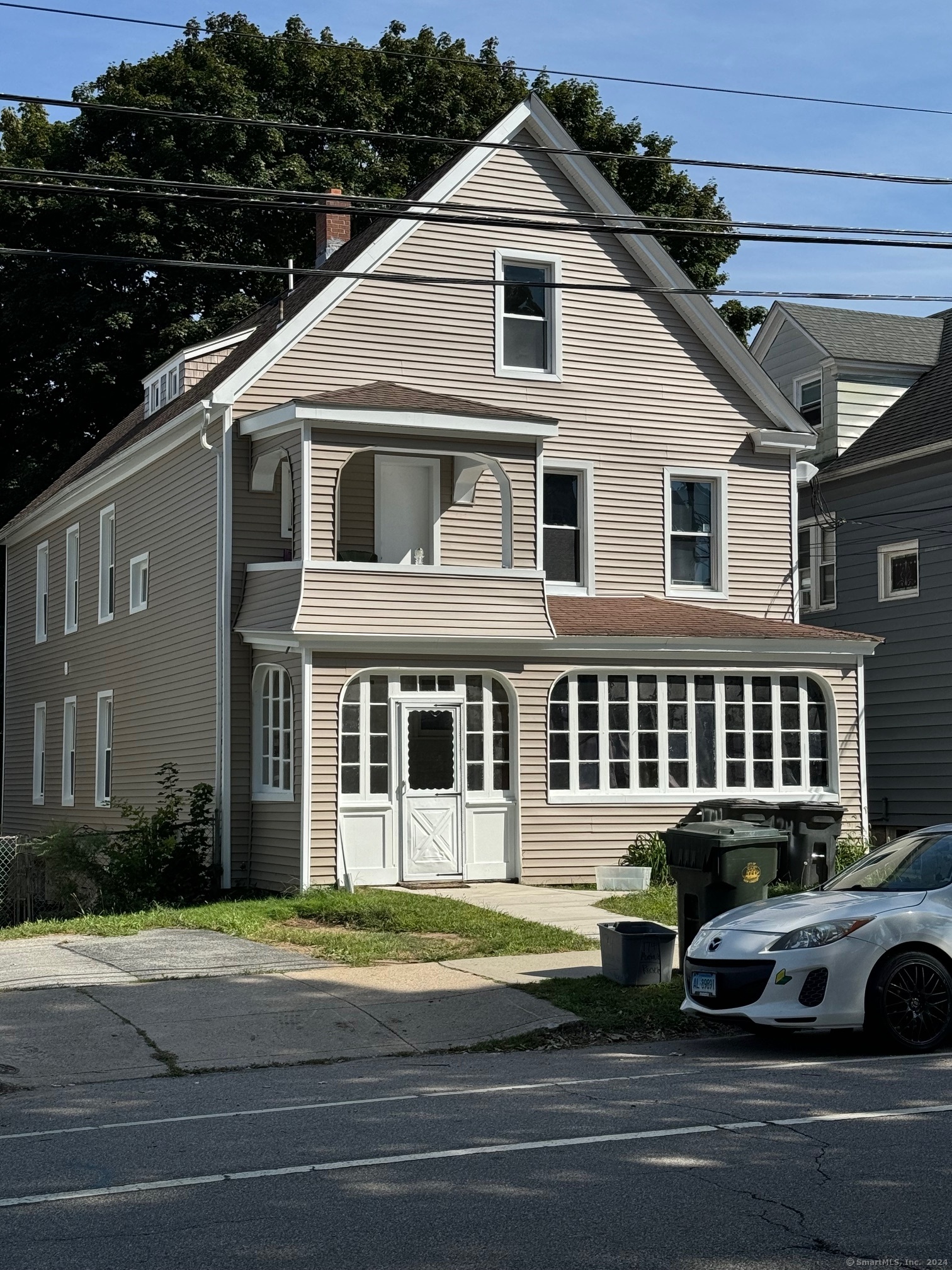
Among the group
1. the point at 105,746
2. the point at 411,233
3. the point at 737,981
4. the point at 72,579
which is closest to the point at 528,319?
the point at 411,233

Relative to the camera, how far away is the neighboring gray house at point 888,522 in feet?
84.6

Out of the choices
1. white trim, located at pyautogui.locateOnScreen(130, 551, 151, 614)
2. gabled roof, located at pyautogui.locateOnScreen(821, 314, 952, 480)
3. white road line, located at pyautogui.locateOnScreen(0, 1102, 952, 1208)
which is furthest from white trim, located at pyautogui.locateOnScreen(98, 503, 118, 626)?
white road line, located at pyautogui.locateOnScreen(0, 1102, 952, 1208)

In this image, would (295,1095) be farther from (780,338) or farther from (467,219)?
(780,338)

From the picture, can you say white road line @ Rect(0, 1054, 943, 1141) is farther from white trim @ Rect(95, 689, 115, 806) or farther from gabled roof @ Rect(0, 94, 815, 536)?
white trim @ Rect(95, 689, 115, 806)

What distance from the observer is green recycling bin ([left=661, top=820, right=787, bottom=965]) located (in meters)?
12.6

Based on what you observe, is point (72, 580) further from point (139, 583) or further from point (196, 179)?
point (196, 179)

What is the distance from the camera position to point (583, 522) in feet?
75.6

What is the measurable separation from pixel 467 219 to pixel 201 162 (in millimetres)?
20001

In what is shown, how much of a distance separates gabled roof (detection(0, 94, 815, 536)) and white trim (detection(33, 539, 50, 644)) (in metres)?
6.17

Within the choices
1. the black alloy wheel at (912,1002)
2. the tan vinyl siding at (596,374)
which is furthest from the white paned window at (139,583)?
the black alloy wheel at (912,1002)

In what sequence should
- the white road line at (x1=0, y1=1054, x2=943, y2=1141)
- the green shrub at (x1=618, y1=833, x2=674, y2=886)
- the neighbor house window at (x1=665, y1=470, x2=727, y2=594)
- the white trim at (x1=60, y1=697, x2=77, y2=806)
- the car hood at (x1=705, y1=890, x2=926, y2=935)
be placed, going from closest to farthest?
the white road line at (x1=0, y1=1054, x2=943, y2=1141) < the car hood at (x1=705, y1=890, x2=926, y2=935) < the green shrub at (x1=618, y1=833, x2=674, y2=886) < the neighbor house window at (x1=665, y1=470, x2=727, y2=594) < the white trim at (x1=60, y1=697, x2=77, y2=806)

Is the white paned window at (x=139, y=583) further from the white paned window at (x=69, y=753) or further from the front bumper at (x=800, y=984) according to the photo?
the front bumper at (x=800, y=984)

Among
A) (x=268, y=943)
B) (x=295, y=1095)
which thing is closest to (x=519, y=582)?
(x=268, y=943)

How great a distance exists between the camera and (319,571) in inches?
747
